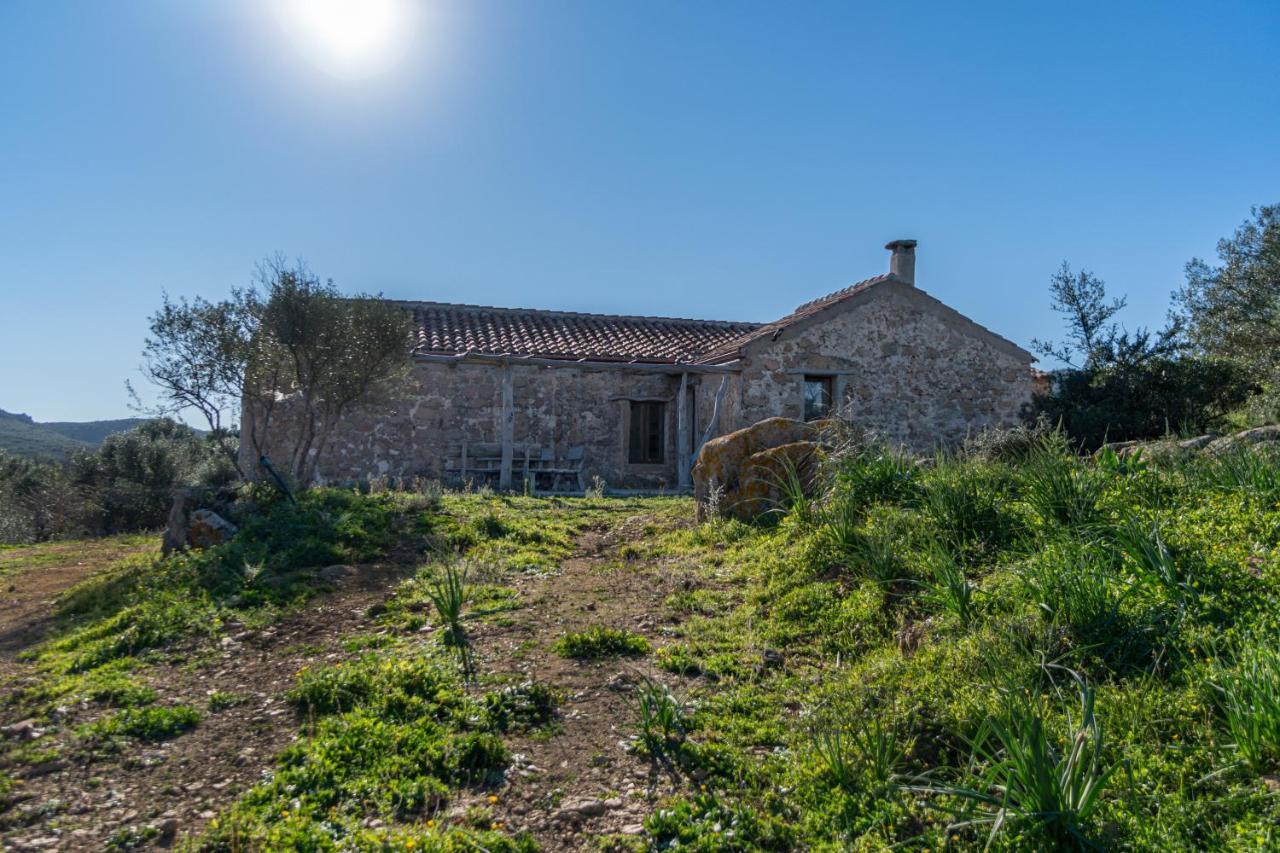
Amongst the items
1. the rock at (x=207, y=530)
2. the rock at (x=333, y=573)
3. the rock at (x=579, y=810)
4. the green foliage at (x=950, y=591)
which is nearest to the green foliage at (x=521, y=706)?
the rock at (x=579, y=810)

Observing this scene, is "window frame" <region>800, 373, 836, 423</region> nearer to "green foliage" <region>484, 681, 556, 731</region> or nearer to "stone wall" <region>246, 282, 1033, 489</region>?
"stone wall" <region>246, 282, 1033, 489</region>

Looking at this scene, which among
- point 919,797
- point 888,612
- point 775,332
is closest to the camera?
point 919,797

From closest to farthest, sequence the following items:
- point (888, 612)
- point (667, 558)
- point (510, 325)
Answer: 1. point (888, 612)
2. point (667, 558)
3. point (510, 325)

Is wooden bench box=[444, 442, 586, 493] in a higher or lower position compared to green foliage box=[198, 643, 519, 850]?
higher

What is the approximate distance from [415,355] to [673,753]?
36.1 feet

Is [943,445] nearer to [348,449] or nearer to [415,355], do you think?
[415,355]

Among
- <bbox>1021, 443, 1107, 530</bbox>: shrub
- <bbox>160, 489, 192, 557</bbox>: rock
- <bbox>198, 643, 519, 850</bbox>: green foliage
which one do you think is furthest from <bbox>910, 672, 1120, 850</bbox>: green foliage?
<bbox>160, 489, 192, 557</bbox>: rock

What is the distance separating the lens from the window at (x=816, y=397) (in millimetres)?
14938

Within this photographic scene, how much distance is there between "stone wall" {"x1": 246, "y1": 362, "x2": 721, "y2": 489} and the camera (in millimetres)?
14352

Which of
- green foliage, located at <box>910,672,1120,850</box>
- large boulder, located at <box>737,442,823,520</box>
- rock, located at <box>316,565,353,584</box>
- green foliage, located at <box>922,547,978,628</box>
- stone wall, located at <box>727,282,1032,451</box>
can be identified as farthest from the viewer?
stone wall, located at <box>727,282,1032,451</box>

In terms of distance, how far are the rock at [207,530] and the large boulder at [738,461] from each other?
4.87 metres

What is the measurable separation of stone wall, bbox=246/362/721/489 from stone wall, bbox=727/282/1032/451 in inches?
51.0

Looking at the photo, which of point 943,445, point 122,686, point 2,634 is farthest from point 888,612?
point 943,445

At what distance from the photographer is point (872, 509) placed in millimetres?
6160
